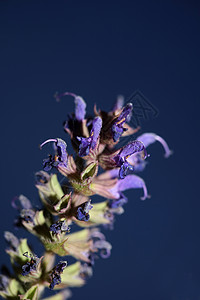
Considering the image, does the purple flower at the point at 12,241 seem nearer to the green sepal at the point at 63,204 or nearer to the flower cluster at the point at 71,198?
the flower cluster at the point at 71,198

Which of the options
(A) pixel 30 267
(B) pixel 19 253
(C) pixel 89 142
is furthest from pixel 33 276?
(C) pixel 89 142

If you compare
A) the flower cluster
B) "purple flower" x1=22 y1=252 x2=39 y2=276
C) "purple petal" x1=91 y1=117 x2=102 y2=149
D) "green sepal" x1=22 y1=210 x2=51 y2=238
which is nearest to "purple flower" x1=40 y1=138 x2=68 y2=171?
the flower cluster

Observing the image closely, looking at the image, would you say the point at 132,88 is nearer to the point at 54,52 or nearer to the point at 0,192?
the point at 54,52

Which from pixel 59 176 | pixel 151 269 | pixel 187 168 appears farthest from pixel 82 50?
pixel 59 176

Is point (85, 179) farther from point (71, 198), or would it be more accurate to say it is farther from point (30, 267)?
point (30, 267)

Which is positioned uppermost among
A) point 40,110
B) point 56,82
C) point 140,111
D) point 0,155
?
point 56,82
